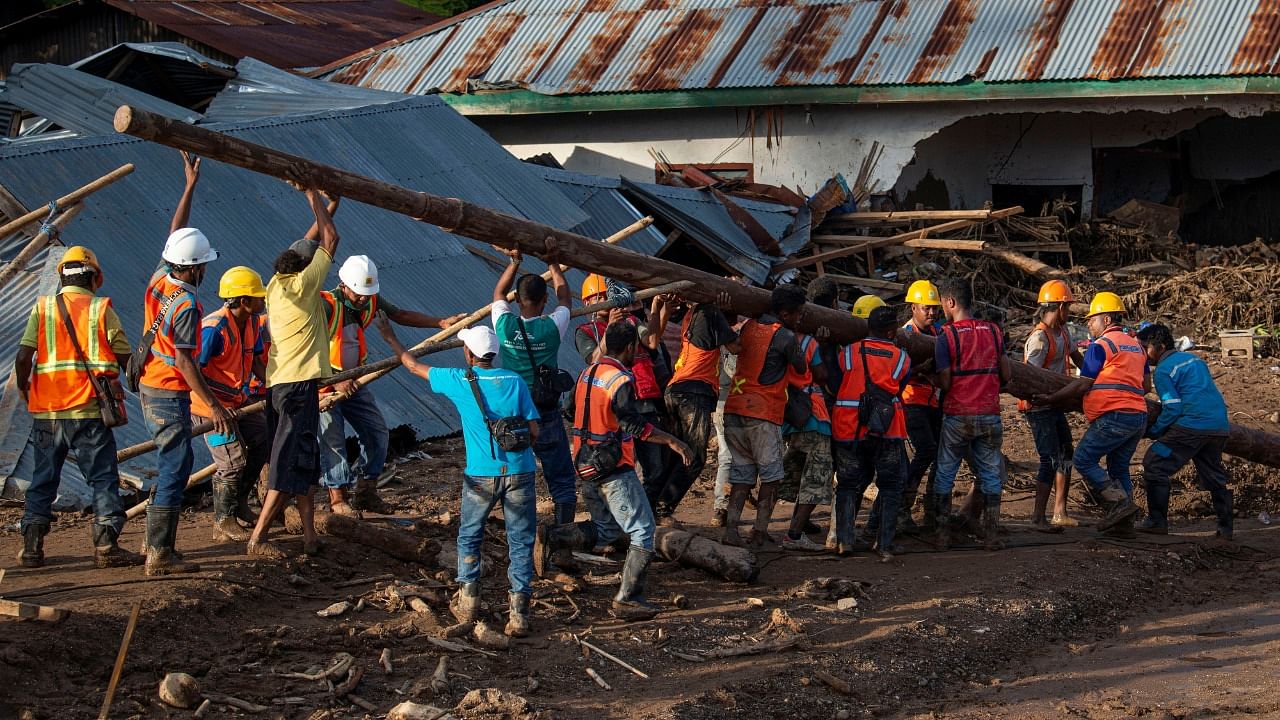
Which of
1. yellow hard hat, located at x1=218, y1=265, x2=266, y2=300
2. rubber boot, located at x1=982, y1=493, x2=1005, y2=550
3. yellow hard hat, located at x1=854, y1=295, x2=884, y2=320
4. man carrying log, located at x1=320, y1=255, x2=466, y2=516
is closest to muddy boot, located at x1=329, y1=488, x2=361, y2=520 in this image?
man carrying log, located at x1=320, y1=255, x2=466, y2=516

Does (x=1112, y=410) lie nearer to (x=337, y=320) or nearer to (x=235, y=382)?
(x=337, y=320)

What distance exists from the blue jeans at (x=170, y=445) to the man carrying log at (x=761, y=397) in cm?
351

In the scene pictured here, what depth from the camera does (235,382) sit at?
836 centimetres

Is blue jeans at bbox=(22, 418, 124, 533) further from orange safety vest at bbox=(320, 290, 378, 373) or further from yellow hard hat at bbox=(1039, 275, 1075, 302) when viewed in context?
yellow hard hat at bbox=(1039, 275, 1075, 302)

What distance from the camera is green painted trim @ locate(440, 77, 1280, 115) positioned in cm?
1716

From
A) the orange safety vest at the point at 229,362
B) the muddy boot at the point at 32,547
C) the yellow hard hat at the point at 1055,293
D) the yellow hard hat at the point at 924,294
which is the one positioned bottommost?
the muddy boot at the point at 32,547

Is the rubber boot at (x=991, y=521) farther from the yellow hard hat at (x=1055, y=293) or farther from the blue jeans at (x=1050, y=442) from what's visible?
the yellow hard hat at (x=1055, y=293)

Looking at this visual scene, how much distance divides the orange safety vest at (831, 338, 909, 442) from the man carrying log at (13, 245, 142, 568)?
4.65m

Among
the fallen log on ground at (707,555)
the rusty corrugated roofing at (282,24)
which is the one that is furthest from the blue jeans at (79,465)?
the rusty corrugated roofing at (282,24)

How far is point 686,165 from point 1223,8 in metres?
7.75

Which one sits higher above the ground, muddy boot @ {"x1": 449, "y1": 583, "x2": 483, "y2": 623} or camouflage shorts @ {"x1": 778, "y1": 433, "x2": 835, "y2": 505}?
camouflage shorts @ {"x1": 778, "y1": 433, "x2": 835, "y2": 505}

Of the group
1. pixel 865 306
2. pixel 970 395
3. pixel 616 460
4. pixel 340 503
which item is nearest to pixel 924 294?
pixel 865 306

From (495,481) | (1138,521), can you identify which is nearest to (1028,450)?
(1138,521)

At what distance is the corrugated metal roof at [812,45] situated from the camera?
1775 cm
